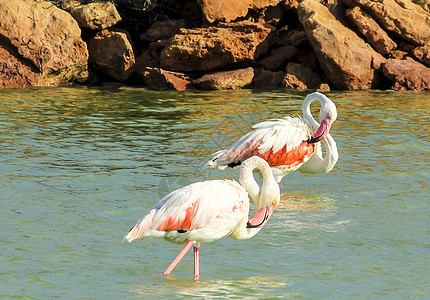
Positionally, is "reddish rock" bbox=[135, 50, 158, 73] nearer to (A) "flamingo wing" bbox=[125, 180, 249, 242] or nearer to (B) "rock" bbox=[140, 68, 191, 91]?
(B) "rock" bbox=[140, 68, 191, 91]

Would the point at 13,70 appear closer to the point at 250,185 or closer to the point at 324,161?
the point at 324,161

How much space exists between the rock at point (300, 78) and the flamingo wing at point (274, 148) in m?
7.23

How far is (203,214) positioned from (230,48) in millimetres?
10061

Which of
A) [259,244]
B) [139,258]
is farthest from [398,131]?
[139,258]

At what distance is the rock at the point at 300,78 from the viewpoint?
49.5 ft

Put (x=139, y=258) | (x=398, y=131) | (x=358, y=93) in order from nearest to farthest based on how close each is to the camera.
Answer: (x=139, y=258)
(x=398, y=131)
(x=358, y=93)

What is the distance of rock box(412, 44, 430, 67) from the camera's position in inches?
607

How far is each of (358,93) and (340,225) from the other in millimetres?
8455

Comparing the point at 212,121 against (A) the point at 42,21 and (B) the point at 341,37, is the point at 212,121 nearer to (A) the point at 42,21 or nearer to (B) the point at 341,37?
(B) the point at 341,37

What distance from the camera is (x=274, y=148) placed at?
7809mm

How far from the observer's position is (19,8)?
50.6ft

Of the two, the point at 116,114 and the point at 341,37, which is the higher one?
the point at 341,37

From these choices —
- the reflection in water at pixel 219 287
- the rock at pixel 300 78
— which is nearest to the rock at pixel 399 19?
the rock at pixel 300 78

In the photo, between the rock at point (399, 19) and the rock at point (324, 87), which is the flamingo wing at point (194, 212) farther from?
the rock at point (399, 19)
